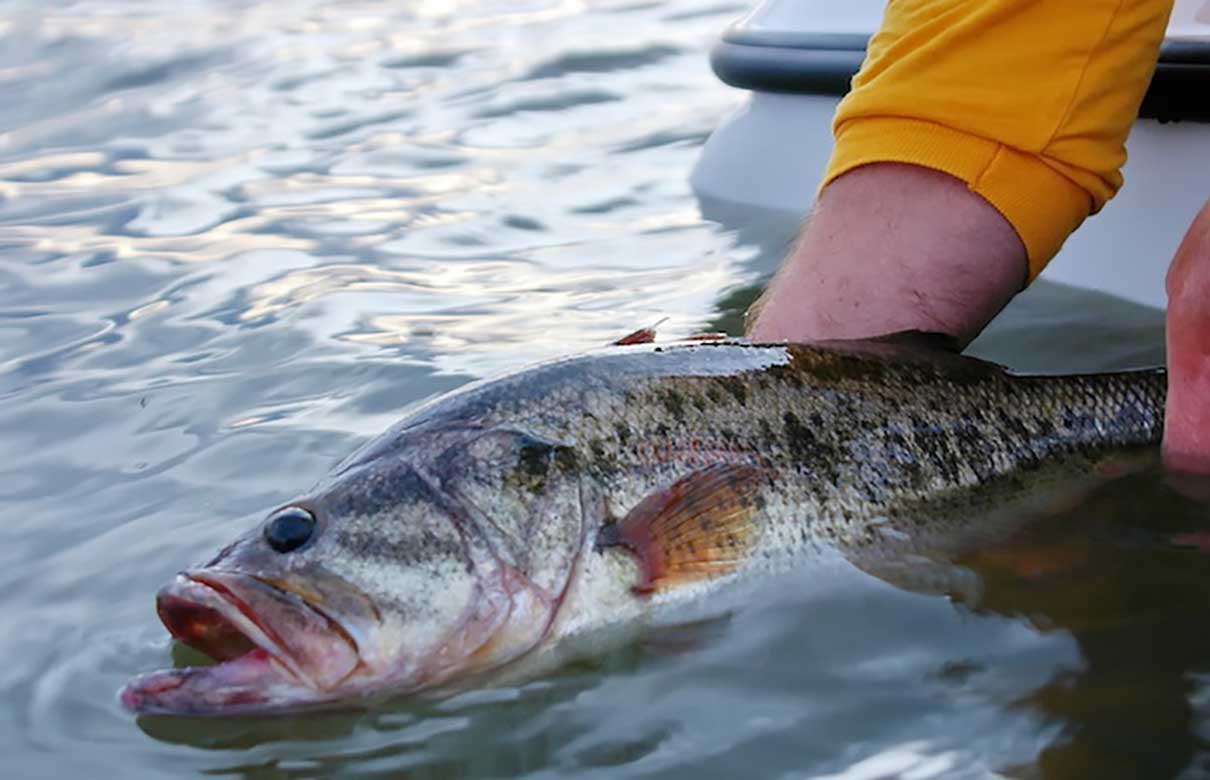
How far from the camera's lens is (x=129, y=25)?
31.8 ft

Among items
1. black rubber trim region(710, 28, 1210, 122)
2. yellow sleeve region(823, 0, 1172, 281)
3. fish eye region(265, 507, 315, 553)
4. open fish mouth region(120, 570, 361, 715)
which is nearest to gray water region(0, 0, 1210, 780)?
open fish mouth region(120, 570, 361, 715)

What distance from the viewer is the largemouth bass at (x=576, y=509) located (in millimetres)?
2760

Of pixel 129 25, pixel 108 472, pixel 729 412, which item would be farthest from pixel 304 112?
pixel 729 412

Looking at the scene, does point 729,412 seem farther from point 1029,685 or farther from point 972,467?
point 1029,685

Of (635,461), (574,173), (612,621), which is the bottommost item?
(574,173)

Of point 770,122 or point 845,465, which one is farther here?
point 770,122

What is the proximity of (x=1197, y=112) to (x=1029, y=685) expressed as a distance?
186 centimetres

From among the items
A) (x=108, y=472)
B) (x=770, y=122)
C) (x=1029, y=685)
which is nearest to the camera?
(x=1029, y=685)

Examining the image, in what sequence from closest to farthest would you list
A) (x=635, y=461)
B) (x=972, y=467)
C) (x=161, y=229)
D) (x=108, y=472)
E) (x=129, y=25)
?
(x=635, y=461) < (x=972, y=467) < (x=108, y=472) < (x=161, y=229) < (x=129, y=25)

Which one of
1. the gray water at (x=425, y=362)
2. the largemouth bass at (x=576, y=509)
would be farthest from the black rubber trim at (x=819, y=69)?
the largemouth bass at (x=576, y=509)

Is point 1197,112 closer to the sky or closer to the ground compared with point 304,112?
closer to the sky

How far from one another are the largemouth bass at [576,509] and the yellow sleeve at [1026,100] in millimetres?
514

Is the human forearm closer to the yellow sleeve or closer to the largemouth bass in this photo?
the yellow sleeve

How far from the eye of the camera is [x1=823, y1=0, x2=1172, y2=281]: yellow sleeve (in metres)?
3.54
